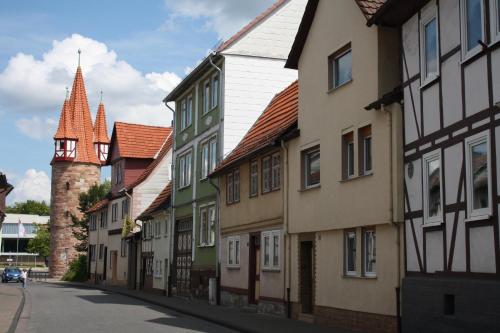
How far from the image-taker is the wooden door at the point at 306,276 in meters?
21.2

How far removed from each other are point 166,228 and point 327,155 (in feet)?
72.1

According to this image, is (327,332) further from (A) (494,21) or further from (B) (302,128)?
(A) (494,21)

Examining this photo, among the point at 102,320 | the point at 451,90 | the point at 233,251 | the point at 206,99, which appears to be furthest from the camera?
the point at 206,99

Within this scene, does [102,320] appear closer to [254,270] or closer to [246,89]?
[254,270]

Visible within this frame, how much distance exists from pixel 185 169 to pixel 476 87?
25489 millimetres

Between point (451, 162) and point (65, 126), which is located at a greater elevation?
point (65, 126)

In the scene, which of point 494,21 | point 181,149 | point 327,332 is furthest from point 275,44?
point 494,21

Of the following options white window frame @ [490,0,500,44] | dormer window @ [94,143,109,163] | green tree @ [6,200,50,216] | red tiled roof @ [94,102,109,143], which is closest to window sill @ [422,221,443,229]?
white window frame @ [490,0,500,44]

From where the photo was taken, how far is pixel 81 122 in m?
86.1

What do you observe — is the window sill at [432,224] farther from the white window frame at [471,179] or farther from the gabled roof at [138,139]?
the gabled roof at [138,139]

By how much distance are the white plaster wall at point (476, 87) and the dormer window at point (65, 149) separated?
70.3 meters

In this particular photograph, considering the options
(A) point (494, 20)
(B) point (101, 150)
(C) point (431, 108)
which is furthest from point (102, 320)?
(B) point (101, 150)

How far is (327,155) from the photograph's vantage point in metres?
19.6

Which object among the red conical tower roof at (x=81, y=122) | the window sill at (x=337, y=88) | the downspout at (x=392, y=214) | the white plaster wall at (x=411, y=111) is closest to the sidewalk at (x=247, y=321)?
the downspout at (x=392, y=214)
